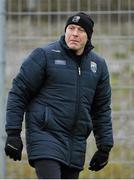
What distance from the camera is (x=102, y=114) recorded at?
5.93m

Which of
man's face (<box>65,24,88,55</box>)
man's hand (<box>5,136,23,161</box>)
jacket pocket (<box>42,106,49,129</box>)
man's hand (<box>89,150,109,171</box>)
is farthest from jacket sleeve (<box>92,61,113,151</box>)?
man's hand (<box>5,136,23,161</box>)

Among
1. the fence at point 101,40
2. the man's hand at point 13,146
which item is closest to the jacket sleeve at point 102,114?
the man's hand at point 13,146

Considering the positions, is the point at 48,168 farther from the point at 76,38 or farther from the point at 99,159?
the point at 76,38

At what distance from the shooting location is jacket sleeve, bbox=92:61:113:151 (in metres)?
5.89

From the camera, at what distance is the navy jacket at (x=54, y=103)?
5.52 meters

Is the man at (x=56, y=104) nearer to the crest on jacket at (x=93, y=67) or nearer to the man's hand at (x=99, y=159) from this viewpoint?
the crest on jacket at (x=93, y=67)

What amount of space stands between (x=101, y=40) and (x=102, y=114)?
193cm

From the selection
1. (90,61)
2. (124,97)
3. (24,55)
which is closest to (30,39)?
(24,55)

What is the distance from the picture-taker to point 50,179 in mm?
5453

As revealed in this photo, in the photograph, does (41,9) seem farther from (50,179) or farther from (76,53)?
(50,179)

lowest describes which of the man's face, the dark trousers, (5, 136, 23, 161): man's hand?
the dark trousers

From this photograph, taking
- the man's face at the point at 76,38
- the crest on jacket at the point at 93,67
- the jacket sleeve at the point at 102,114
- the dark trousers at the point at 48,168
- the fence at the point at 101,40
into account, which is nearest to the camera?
the dark trousers at the point at 48,168

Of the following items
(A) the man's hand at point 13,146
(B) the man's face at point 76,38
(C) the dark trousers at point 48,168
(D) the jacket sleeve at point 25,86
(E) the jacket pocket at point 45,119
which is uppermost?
(B) the man's face at point 76,38

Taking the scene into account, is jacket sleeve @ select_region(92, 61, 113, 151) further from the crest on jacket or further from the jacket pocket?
the jacket pocket
